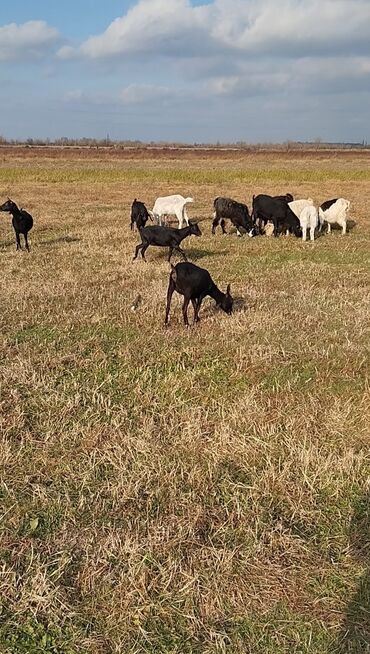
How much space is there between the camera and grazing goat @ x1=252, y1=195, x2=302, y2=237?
17594 mm

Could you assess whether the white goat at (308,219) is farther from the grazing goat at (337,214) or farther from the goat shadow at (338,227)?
the goat shadow at (338,227)

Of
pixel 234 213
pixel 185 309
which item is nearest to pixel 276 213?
pixel 234 213

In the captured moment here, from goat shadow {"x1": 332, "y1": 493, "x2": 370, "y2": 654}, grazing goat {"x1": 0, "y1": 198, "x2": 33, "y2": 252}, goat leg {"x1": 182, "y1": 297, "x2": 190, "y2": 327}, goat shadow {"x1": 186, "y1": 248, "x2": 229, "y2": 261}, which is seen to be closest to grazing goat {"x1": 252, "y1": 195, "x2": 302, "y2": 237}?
goat shadow {"x1": 186, "y1": 248, "x2": 229, "y2": 261}

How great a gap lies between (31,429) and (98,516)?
1.56 m

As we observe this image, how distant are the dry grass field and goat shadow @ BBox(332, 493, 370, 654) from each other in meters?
0.01

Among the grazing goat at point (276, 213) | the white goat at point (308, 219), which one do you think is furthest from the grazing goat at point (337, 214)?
the white goat at point (308, 219)

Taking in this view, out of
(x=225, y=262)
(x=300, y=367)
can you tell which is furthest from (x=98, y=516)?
(x=225, y=262)

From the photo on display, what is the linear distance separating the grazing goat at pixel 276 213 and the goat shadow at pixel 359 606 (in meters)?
14.1

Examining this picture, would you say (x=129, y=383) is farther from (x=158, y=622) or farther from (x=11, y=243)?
(x=11, y=243)

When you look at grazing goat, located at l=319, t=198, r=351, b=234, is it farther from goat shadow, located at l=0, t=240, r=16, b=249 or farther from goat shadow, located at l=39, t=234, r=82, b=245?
goat shadow, located at l=0, t=240, r=16, b=249

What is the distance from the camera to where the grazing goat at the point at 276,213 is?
17594 millimetres

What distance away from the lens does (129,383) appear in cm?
666

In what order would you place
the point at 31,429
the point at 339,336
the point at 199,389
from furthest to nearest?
1. the point at 339,336
2. the point at 199,389
3. the point at 31,429

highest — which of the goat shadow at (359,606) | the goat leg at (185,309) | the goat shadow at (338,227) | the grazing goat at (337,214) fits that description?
the grazing goat at (337,214)
